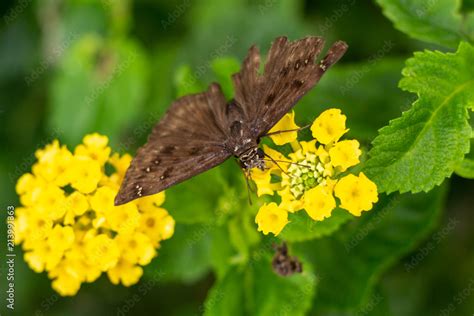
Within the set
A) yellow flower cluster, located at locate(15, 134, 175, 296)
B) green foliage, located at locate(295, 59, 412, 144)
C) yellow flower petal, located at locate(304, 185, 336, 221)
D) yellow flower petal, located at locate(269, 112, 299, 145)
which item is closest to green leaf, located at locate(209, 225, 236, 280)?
yellow flower cluster, located at locate(15, 134, 175, 296)

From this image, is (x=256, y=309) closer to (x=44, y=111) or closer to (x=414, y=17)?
(x=414, y=17)

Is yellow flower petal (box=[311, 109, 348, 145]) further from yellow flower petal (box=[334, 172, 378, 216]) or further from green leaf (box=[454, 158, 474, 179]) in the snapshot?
green leaf (box=[454, 158, 474, 179])

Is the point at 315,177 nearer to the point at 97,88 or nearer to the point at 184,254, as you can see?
the point at 184,254

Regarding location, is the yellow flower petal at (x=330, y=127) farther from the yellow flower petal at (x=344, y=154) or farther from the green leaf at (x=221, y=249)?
the green leaf at (x=221, y=249)

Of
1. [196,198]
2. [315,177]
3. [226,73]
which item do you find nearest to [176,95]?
[226,73]

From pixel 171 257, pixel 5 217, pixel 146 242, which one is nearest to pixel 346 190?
pixel 146 242

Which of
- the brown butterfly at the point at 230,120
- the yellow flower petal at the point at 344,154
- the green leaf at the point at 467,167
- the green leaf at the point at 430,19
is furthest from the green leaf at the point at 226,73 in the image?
the green leaf at the point at 467,167
